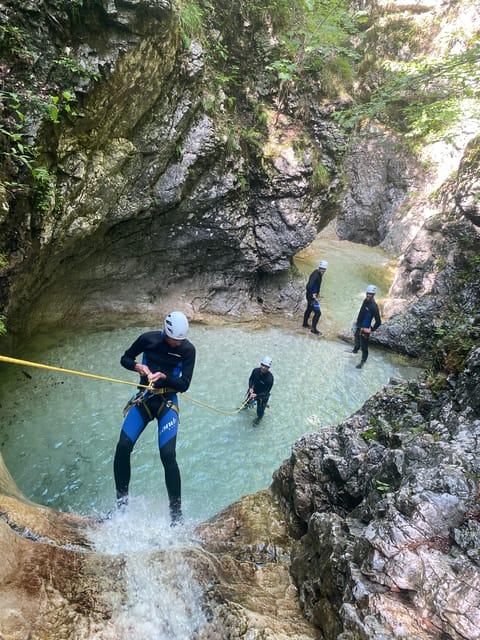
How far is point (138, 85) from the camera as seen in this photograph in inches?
284

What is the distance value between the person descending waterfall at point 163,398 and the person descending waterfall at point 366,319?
6937 mm

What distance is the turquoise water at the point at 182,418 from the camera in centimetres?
555

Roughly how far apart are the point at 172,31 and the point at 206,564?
29.3 feet

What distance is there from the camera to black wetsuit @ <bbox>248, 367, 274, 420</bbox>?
7.11m

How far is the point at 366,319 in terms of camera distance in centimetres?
1032

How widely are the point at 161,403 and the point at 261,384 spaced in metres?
2.85

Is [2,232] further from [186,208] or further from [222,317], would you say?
[222,317]

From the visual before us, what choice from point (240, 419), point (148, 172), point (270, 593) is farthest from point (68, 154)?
point (270, 593)

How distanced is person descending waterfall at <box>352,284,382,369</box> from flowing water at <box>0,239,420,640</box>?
2.00 ft

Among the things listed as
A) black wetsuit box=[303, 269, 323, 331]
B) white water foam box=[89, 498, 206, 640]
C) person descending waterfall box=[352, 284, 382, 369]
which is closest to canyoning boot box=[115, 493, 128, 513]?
white water foam box=[89, 498, 206, 640]

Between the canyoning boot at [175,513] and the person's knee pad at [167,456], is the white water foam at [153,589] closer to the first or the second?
the canyoning boot at [175,513]

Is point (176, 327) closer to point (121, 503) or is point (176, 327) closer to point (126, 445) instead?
point (126, 445)

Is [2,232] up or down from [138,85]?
down

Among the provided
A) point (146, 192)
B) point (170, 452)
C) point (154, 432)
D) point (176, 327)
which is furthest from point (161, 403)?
point (146, 192)
